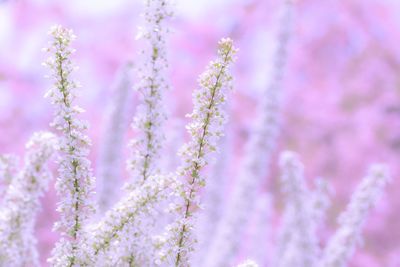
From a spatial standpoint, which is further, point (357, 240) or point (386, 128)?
point (386, 128)

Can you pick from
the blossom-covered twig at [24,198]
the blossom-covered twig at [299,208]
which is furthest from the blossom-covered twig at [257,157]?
the blossom-covered twig at [24,198]

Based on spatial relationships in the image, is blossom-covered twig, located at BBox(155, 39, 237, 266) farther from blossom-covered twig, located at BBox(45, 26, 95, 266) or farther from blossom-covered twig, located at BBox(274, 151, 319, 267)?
blossom-covered twig, located at BBox(274, 151, 319, 267)

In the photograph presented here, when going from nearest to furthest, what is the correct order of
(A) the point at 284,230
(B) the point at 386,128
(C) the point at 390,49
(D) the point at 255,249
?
1. (A) the point at 284,230
2. (D) the point at 255,249
3. (B) the point at 386,128
4. (C) the point at 390,49

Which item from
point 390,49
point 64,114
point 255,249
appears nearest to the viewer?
point 64,114

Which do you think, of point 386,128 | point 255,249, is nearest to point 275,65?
point 255,249

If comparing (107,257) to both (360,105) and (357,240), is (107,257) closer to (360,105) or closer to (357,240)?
(357,240)

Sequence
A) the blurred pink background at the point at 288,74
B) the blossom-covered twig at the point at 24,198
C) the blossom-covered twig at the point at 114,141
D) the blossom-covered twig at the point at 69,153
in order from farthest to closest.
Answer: the blurred pink background at the point at 288,74 → the blossom-covered twig at the point at 114,141 → the blossom-covered twig at the point at 24,198 → the blossom-covered twig at the point at 69,153

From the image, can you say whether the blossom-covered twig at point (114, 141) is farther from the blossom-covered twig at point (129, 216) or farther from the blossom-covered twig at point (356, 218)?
the blossom-covered twig at point (129, 216)

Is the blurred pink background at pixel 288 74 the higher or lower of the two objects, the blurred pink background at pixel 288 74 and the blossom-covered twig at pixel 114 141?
the higher
